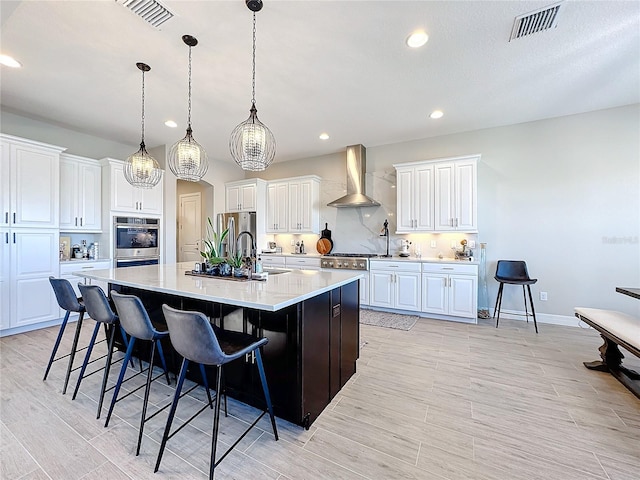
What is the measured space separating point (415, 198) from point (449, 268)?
4.20 ft

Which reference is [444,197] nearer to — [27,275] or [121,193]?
[121,193]

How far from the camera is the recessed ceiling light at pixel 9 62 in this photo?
2.66 metres

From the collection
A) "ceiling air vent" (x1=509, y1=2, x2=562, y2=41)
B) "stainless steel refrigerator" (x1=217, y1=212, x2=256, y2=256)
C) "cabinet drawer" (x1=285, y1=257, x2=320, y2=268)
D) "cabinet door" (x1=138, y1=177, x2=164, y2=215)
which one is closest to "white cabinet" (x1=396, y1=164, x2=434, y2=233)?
"cabinet drawer" (x1=285, y1=257, x2=320, y2=268)

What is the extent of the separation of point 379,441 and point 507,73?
3.61 metres

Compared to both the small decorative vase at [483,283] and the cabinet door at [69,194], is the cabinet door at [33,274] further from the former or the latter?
the small decorative vase at [483,283]

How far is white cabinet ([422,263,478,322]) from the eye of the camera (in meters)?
4.03

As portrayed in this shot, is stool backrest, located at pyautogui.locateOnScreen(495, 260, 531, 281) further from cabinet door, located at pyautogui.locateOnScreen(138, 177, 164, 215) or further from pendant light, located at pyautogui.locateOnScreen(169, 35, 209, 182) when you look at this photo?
cabinet door, located at pyautogui.locateOnScreen(138, 177, 164, 215)

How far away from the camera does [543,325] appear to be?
4000mm

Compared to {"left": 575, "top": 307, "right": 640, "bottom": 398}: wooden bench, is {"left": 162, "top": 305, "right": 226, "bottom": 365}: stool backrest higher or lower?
higher

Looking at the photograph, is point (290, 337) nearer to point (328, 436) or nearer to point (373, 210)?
point (328, 436)

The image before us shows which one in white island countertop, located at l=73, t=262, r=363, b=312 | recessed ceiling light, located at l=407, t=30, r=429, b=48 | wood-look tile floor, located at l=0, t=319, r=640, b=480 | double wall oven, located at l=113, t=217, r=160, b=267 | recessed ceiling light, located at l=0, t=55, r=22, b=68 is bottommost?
wood-look tile floor, located at l=0, t=319, r=640, b=480

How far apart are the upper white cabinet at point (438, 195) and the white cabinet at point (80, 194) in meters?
4.98

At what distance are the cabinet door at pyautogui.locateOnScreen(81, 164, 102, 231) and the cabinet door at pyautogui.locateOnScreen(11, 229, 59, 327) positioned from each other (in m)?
0.55

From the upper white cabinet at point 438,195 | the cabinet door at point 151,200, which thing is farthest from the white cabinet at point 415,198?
the cabinet door at point 151,200
